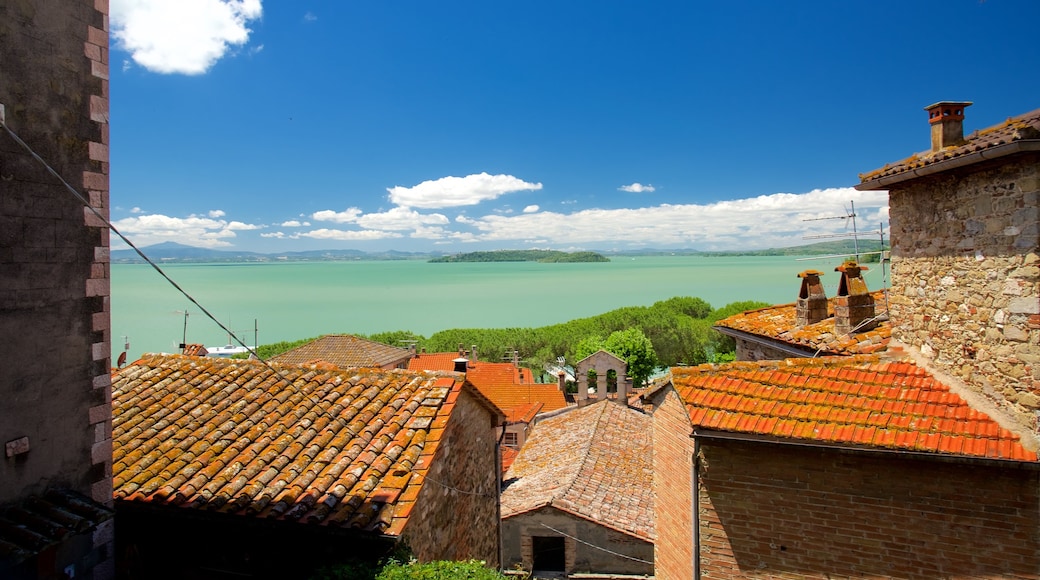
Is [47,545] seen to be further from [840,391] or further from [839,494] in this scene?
[840,391]

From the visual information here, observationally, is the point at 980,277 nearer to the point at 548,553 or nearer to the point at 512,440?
the point at 548,553

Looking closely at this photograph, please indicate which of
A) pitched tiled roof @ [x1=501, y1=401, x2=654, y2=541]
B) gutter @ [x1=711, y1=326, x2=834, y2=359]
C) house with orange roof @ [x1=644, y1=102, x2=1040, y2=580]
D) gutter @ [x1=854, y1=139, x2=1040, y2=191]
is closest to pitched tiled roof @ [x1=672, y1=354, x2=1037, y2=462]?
house with orange roof @ [x1=644, y1=102, x2=1040, y2=580]

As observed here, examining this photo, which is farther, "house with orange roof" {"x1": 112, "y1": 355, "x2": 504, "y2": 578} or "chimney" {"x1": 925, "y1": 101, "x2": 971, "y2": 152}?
"chimney" {"x1": 925, "y1": 101, "x2": 971, "y2": 152}

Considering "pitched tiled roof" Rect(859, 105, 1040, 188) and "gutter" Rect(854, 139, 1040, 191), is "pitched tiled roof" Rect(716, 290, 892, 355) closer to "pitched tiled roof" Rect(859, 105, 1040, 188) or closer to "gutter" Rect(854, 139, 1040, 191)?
"gutter" Rect(854, 139, 1040, 191)

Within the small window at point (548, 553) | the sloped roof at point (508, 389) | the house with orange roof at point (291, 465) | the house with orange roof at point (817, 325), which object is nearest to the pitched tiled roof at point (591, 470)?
the small window at point (548, 553)

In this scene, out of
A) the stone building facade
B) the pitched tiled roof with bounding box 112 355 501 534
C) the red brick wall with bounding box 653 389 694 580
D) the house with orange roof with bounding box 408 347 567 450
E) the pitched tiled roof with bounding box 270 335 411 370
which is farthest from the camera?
the pitched tiled roof with bounding box 270 335 411 370

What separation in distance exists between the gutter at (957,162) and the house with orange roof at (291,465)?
6287mm

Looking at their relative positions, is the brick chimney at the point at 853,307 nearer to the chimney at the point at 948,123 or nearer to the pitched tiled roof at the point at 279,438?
the chimney at the point at 948,123

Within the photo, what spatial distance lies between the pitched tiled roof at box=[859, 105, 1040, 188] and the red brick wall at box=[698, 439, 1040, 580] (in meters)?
3.07

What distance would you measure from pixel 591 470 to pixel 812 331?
26.1ft

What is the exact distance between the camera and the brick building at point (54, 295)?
4809mm

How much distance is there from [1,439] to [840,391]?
8.24 metres

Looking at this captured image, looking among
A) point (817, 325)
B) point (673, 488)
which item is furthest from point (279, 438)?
point (817, 325)

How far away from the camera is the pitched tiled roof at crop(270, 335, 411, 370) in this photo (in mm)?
34094
